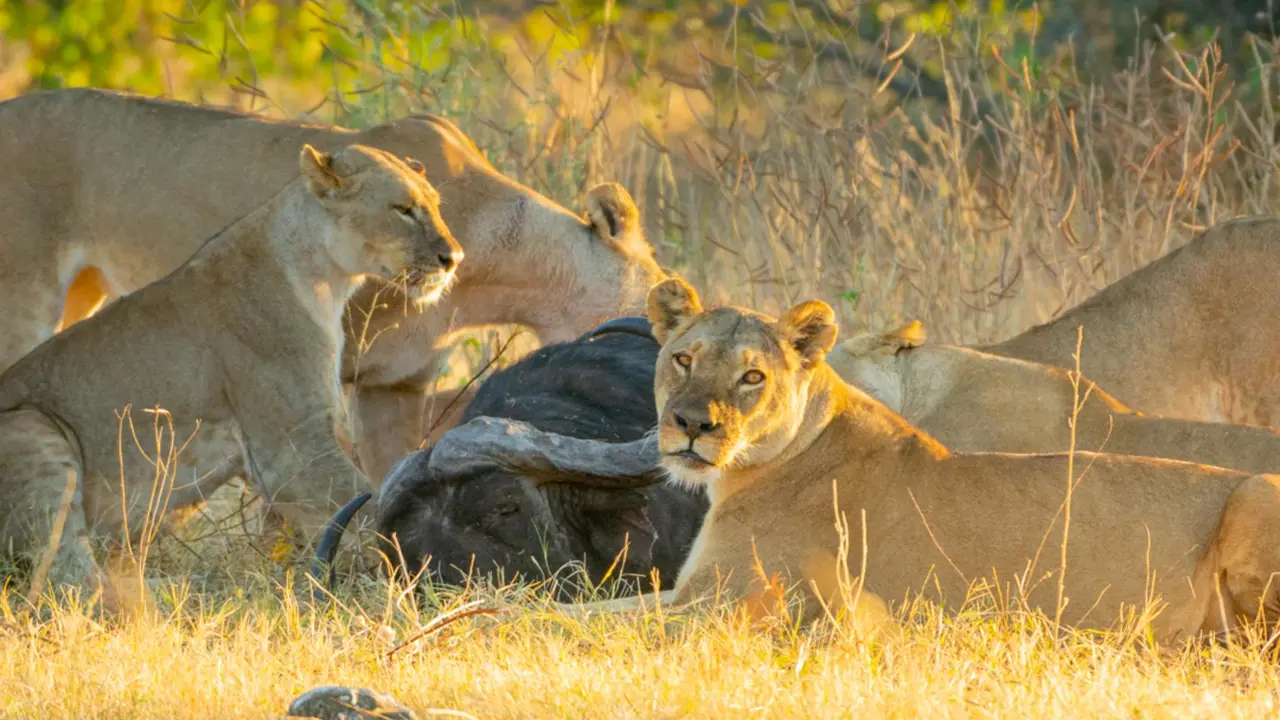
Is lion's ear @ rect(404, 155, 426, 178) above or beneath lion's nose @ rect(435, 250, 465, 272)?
above

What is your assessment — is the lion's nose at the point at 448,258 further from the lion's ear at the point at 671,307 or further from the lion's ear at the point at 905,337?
the lion's ear at the point at 671,307

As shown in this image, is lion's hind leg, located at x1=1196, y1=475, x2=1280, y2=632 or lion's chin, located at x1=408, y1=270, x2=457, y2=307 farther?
lion's chin, located at x1=408, y1=270, x2=457, y2=307

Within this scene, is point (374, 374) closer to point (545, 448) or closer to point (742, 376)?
point (545, 448)

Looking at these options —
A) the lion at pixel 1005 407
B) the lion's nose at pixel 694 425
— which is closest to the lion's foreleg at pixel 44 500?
the lion's nose at pixel 694 425

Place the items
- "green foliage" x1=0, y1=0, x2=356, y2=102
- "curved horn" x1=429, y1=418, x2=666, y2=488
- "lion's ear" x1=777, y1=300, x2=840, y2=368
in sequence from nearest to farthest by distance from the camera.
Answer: "lion's ear" x1=777, y1=300, x2=840, y2=368 → "curved horn" x1=429, y1=418, x2=666, y2=488 → "green foliage" x1=0, y1=0, x2=356, y2=102

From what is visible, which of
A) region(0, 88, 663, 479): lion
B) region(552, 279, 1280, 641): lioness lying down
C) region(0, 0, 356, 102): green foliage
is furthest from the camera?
region(0, 0, 356, 102): green foliage

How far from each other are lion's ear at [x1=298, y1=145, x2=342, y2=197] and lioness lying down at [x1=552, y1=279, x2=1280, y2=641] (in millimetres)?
1832

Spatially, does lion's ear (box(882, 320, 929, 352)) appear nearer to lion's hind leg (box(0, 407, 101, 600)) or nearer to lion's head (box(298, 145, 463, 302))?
lion's head (box(298, 145, 463, 302))

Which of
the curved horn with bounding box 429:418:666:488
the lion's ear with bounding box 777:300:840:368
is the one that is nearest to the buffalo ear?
the curved horn with bounding box 429:418:666:488

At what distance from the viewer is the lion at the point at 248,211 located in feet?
23.2

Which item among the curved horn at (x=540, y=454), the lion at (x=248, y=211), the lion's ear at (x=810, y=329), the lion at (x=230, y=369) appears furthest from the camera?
the lion at (x=248, y=211)

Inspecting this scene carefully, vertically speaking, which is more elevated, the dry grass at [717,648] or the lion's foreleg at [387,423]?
the dry grass at [717,648]

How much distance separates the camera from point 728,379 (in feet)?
14.9

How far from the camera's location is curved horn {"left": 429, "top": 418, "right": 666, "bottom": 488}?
503 cm
